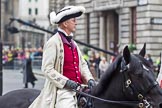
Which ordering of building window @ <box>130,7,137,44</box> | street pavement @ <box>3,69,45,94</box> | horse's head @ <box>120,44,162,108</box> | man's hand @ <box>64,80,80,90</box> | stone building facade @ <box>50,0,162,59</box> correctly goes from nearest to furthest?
horse's head @ <box>120,44,162,108</box> → man's hand @ <box>64,80,80,90</box> → street pavement @ <box>3,69,45,94</box> → stone building facade @ <box>50,0,162,59</box> → building window @ <box>130,7,137,44</box>

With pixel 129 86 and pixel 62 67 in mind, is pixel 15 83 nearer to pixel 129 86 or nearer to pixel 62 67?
pixel 62 67

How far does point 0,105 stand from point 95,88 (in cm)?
206

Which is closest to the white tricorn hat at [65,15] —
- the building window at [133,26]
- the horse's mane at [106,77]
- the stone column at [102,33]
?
the horse's mane at [106,77]

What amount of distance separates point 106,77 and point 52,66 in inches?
29.6

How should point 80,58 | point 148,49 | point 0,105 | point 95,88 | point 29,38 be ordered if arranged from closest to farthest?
point 95,88 → point 80,58 → point 0,105 → point 148,49 → point 29,38

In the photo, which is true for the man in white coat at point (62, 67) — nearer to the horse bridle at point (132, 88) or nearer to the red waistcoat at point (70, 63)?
the red waistcoat at point (70, 63)

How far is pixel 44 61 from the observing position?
621 centimetres

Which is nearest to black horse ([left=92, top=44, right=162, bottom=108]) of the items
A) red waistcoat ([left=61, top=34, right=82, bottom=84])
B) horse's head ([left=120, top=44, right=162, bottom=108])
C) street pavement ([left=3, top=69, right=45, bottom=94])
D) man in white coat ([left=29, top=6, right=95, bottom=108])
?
horse's head ([left=120, top=44, right=162, bottom=108])

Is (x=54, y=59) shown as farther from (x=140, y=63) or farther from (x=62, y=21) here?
(x=140, y=63)

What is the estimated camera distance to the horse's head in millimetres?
5297

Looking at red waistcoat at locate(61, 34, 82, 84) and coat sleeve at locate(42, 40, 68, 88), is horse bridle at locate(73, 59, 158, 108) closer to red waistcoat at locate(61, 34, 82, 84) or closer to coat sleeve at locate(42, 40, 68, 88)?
coat sleeve at locate(42, 40, 68, 88)

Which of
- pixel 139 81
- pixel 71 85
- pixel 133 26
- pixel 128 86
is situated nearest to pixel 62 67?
pixel 71 85

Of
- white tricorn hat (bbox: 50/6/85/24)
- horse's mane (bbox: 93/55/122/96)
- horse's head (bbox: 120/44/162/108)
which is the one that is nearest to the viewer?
horse's head (bbox: 120/44/162/108)

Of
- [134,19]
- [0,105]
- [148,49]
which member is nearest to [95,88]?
[0,105]
